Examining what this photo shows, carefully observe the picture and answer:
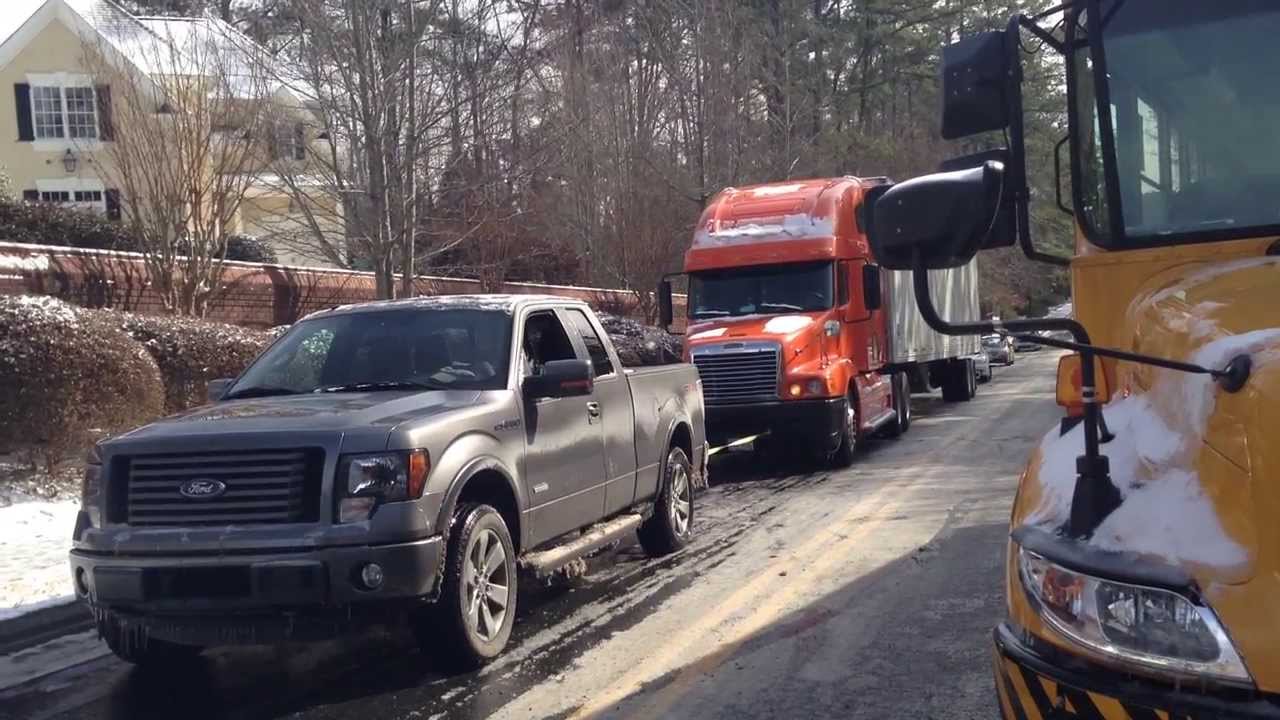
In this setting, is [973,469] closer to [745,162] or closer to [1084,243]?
[1084,243]

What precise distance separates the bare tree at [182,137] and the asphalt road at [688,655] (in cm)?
1025

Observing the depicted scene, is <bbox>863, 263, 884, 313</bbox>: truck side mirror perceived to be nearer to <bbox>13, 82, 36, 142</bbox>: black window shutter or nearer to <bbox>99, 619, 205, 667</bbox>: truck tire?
<bbox>99, 619, 205, 667</bbox>: truck tire

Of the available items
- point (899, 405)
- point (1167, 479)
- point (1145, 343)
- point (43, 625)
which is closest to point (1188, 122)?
point (1145, 343)

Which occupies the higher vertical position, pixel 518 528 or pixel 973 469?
pixel 518 528

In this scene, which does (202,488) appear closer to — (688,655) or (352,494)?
(352,494)

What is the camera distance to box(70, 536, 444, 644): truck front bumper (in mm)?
5344

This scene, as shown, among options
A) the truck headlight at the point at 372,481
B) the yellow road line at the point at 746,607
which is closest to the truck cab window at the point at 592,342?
the yellow road line at the point at 746,607

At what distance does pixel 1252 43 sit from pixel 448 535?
12.9 feet

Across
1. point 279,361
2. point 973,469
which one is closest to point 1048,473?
point 279,361

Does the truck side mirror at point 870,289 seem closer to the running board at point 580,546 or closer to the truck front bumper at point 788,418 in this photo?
the truck front bumper at point 788,418

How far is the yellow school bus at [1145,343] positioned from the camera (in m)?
2.65

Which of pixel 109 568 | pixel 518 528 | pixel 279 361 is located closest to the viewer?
pixel 109 568

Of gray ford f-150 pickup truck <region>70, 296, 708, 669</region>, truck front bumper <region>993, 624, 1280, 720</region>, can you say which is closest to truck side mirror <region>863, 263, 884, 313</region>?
gray ford f-150 pickup truck <region>70, 296, 708, 669</region>

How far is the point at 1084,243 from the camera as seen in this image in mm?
4531
